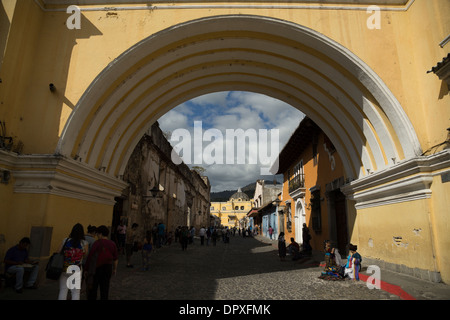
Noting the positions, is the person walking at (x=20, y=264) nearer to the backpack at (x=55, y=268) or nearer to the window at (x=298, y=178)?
the backpack at (x=55, y=268)

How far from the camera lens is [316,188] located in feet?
41.4

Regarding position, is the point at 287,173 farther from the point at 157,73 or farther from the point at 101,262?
the point at 101,262

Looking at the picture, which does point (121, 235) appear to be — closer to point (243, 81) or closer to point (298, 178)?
point (243, 81)

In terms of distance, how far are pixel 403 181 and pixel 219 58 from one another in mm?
5661

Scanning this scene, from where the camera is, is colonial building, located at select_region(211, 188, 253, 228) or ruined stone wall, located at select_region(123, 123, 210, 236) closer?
ruined stone wall, located at select_region(123, 123, 210, 236)

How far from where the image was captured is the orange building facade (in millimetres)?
10547

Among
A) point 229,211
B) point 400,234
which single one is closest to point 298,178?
point 400,234

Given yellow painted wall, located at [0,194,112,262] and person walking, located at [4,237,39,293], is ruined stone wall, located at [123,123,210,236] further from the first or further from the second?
person walking, located at [4,237,39,293]

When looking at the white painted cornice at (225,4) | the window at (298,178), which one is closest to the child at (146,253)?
the white painted cornice at (225,4)

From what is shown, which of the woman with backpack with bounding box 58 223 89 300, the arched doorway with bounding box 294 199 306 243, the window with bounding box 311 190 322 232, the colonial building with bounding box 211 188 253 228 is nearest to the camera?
the woman with backpack with bounding box 58 223 89 300

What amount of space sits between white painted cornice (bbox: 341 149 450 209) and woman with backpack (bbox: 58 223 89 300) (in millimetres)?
6092

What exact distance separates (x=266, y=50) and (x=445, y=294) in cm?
647

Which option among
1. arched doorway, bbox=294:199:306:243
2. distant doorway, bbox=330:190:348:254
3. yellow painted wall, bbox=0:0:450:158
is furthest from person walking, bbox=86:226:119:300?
arched doorway, bbox=294:199:306:243

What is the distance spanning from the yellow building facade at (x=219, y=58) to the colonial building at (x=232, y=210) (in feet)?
215
